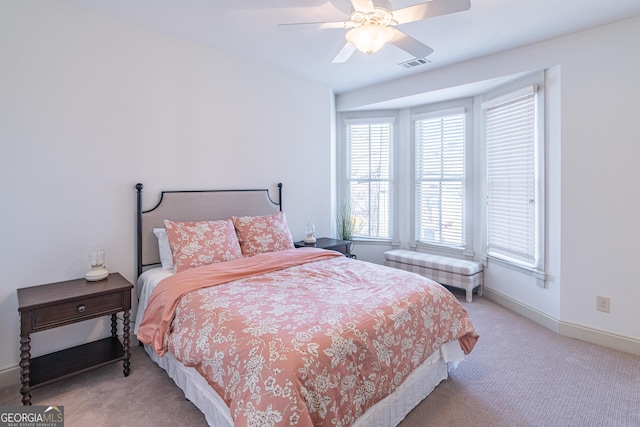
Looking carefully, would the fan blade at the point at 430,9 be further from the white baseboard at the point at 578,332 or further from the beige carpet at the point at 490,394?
the white baseboard at the point at 578,332

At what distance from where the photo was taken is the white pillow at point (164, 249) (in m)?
2.69

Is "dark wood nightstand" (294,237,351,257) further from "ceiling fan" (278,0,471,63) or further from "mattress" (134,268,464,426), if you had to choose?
"ceiling fan" (278,0,471,63)

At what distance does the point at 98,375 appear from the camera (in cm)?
235

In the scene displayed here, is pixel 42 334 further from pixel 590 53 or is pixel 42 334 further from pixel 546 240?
pixel 590 53

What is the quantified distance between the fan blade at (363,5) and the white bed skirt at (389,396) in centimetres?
216

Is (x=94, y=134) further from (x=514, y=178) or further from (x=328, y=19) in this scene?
(x=514, y=178)

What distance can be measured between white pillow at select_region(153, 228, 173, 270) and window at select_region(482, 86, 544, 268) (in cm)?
342

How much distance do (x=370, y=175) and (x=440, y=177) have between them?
976 mm

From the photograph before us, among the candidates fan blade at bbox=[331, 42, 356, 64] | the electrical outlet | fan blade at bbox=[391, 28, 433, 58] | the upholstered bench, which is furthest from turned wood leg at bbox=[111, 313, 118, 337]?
the electrical outlet

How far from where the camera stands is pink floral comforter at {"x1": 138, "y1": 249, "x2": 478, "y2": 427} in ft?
4.34

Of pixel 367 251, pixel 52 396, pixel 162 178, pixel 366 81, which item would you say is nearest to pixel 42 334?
pixel 52 396

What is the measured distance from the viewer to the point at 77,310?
2117 millimetres

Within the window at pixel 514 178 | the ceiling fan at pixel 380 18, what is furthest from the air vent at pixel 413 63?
the ceiling fan at pixel 380 18

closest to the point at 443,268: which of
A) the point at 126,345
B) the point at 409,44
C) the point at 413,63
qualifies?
the point at 413,63
